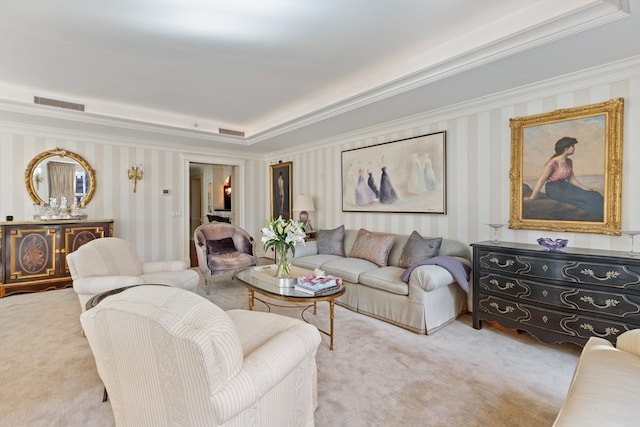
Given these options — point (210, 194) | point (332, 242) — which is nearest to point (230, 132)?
point (332, 242)

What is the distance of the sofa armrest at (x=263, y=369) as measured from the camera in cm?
104

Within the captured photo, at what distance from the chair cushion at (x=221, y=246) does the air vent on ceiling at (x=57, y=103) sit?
2.54m

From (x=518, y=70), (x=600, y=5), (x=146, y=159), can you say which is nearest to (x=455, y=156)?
(x=518, y=70)

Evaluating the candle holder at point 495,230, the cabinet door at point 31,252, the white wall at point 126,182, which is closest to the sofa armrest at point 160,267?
the cabinet door at point 31,252

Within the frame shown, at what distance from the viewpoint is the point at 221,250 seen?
4660 mm

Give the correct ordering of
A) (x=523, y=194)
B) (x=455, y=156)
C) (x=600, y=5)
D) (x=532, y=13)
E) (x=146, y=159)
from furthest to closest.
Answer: (x=146, y=159) < (x=455, y=156) < (x=523, y=194) < (x=532, y=13) < (x=600, y=5)

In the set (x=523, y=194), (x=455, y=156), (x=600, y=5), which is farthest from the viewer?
(x=455, y=156)

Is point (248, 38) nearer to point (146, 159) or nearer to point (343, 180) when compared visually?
point (343, 180)

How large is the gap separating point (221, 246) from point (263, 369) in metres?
3.73

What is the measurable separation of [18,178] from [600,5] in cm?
682

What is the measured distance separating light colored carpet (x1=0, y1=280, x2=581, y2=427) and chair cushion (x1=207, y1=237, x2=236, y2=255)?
176 centimetres

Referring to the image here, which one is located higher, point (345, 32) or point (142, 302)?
point (345, 32)

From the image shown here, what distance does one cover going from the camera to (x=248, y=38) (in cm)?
263

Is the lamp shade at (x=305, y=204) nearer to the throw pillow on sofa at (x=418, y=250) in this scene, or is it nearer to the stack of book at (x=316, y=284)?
the throw pillow on sofa at (x=418, y=250)
